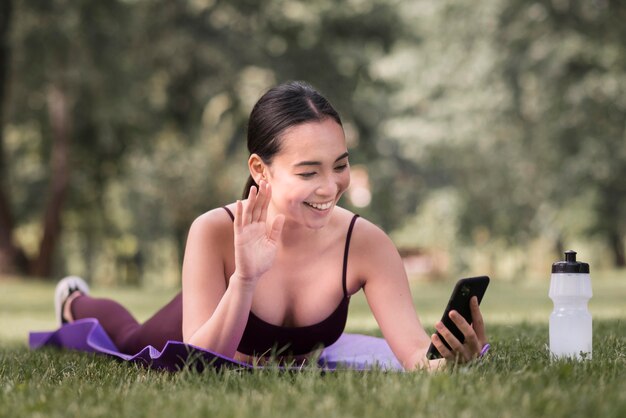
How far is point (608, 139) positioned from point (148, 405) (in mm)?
15172

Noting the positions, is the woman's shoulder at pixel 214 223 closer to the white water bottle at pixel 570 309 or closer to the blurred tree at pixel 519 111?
the white water bottle at pixel 570 309

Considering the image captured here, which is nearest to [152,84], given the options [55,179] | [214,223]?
[55,179]

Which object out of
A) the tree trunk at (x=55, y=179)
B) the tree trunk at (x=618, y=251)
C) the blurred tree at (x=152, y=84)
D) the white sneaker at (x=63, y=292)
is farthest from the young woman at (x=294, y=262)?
the tree trunk at (x=618, y=251)

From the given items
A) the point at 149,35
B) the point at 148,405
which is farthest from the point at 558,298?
the point at 149,35

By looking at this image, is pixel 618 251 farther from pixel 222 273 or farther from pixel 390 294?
pixel 222 273

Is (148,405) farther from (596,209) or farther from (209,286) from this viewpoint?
(596,209)

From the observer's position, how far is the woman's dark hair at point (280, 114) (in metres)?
3.62

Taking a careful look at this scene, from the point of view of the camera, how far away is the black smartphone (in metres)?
3.27

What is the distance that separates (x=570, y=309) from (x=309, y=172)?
1.21 meters

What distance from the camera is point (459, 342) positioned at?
3.35m

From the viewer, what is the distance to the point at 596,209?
28141mm

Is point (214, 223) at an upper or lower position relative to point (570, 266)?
upper

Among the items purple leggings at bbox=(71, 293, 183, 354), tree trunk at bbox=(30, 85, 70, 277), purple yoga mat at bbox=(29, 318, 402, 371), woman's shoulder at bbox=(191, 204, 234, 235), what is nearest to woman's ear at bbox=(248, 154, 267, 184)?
woman's shoulder at bbox=(191, 204, 234, 235)

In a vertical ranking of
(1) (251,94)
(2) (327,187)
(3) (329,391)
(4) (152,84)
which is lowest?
(3) (329,391)
